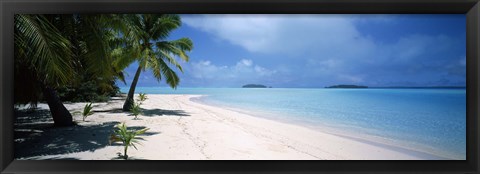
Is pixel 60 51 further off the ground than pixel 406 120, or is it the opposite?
pixel 60 51

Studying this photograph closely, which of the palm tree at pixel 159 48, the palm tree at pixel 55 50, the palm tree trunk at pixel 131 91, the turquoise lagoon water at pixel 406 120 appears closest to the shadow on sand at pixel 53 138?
the palm tree at pixel 55 50

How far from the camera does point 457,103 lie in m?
12.5

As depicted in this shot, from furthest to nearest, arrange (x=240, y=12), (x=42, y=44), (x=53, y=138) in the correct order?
(x=53, y=138)
(x=42, y=44)
(x=240, y=12)

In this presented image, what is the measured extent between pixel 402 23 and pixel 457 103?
4.32 meters

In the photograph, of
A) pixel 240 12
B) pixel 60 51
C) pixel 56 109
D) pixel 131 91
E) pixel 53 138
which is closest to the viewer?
pixel 240 12

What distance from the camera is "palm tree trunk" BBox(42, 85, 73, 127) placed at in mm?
4203

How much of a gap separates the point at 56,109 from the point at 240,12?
141 inches

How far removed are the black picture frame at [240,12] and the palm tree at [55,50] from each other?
241mm

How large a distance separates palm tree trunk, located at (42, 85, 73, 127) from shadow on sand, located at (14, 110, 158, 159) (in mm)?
114

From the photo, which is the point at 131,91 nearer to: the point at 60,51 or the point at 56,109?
the point at 56,109

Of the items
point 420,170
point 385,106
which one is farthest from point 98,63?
point 385,106

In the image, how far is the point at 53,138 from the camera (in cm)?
368

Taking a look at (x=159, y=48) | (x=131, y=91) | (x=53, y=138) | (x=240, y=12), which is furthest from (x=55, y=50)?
(x=131, y=91)

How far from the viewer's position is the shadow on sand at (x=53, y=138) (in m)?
3.23
